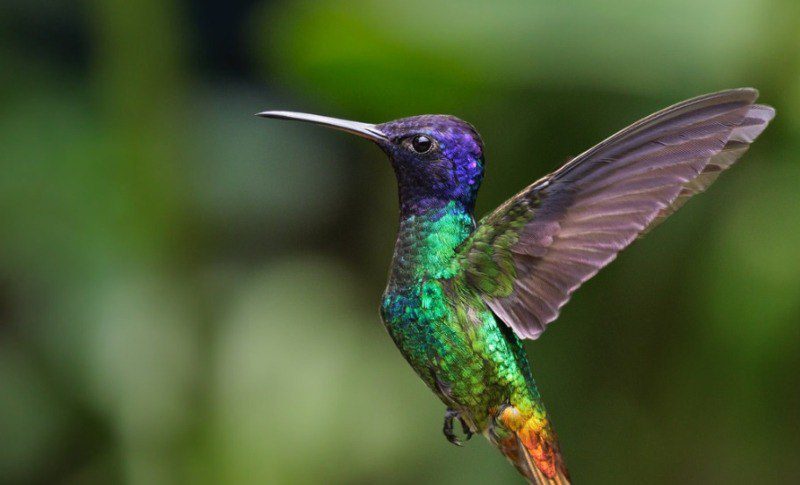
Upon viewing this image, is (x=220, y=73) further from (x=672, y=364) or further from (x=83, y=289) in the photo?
(x=672, y=364)

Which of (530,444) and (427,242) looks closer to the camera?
(427,242)

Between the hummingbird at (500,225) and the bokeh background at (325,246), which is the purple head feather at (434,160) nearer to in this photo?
the hummingbird at (500,225)

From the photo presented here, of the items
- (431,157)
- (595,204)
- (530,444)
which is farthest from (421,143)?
(530,444)

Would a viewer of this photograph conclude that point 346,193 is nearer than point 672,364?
No

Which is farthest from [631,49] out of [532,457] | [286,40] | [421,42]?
[532,457]

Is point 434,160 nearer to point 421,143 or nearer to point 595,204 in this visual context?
point 421,143

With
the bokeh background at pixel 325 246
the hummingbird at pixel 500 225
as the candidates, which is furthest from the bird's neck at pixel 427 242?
the bokeh background at pixel 325 246
